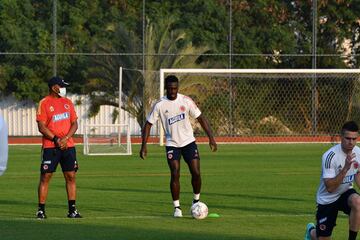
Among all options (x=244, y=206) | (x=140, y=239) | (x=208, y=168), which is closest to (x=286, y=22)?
(x=208, y=168)

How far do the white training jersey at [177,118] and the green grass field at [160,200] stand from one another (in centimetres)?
111

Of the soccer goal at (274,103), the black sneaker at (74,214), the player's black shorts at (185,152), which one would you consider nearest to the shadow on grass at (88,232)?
the black sneaker at (74,214)

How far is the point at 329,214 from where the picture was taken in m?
11.6

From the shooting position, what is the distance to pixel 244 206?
17328 millimetres

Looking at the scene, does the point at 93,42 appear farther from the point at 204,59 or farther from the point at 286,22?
the point at 286,22

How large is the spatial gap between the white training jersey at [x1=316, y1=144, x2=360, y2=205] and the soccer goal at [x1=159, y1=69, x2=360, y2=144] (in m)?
29.2

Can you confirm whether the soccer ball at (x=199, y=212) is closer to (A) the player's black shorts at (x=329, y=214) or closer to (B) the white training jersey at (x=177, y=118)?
(B) the white training jersey at (x=177, y=118)

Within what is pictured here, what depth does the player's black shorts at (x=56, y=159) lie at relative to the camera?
15820 mm

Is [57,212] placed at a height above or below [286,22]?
below

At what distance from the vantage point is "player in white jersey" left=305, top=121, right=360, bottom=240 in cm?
1138

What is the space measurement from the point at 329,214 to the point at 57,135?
5.37m

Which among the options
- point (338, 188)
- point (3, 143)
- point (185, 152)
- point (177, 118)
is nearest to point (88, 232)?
point (185, 152)

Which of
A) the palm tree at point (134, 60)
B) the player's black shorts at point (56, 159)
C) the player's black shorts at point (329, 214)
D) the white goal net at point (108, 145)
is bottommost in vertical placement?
the white goal net at point (108, 145)

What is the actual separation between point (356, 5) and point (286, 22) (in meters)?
3.36
